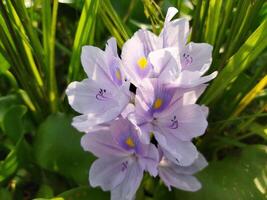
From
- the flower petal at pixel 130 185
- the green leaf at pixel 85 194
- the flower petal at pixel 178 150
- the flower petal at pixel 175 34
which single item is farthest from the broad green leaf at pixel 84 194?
the flower petal at pixel 175 34

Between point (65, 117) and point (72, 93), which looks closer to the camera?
point (72, 93)

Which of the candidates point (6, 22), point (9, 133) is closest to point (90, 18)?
point (6, 22)

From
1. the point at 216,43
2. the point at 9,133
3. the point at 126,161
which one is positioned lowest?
the point at 9,133

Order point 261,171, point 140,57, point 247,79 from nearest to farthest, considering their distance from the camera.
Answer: point 140,57 → point 261,171 → point 247,79

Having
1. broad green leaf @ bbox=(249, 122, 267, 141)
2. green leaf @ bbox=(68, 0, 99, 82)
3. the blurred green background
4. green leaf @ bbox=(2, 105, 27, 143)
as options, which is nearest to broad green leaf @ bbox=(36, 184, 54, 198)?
the blurred green background

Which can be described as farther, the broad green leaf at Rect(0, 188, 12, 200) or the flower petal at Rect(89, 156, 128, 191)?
the broad green leaf at Rect(0, 188, 12, 200)

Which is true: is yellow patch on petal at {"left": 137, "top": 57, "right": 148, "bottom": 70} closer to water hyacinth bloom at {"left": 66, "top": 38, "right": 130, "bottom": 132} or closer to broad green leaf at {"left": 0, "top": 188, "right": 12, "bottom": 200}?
water hyacinth bloom at {"left": 66, "top": 38, "right": 130, "bottom": 132}

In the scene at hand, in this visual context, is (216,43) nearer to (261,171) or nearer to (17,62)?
(261,171)

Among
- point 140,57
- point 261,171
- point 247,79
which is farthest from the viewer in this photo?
point 247,79
